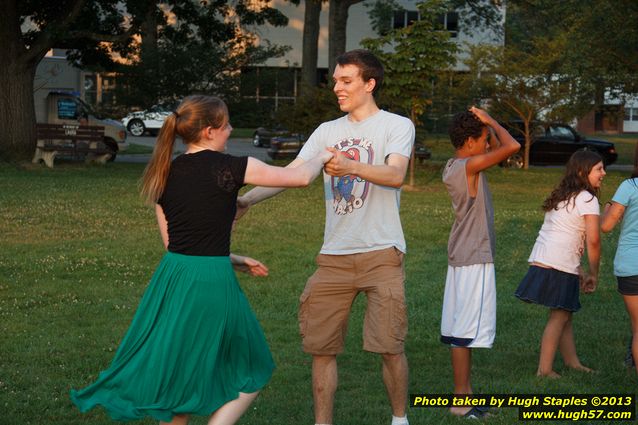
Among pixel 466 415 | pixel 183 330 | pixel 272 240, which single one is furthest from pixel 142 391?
pixel 272 240

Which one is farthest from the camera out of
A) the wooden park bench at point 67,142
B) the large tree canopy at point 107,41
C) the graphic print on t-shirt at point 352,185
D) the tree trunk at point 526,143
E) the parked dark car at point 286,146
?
the tree trunk at point 526,143

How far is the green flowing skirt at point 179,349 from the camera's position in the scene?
460 centimetres

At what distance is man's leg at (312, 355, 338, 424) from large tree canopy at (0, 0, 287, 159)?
21.5 m

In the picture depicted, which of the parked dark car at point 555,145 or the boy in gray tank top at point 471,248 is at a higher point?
the boy in gray tank top at point 471,248

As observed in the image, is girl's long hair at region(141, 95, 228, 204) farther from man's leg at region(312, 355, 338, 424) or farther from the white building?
Result: the white building

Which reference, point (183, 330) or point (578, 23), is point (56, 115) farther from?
point (183, 330)

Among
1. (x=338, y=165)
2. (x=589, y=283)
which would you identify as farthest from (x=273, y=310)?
(x=338, y=165)

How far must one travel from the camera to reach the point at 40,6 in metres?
27.7

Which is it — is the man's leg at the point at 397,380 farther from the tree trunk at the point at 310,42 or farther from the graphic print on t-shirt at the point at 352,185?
the tree trunk at the point at 310,42

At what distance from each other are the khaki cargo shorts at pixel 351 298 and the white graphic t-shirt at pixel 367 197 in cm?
7

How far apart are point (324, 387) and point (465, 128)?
1.75 meters

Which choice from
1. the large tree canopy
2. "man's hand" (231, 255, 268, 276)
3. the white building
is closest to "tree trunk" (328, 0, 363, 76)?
the large tree canopy

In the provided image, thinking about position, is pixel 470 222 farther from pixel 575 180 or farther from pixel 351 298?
pixel 575 180

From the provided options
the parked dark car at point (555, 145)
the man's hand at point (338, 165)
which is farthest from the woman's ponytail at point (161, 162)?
the parked dark car at point (555, 145)
